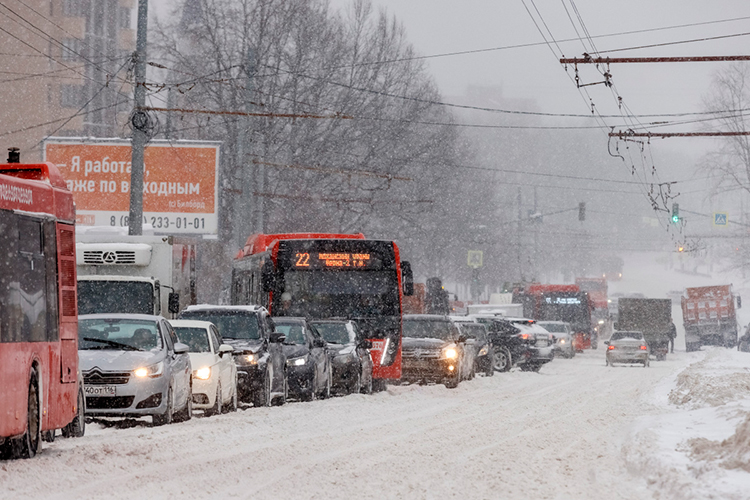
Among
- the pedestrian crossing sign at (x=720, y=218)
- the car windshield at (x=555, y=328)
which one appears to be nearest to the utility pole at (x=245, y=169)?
the car windshield at (x=555, y=328)

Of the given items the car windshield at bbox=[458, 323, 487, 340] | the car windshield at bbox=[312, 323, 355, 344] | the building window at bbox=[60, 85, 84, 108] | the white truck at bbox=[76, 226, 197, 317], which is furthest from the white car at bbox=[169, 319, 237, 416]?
the building window at bbox=[60, 85, 84, 108]

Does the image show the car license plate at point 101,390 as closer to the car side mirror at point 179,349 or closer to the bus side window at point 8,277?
the car side mirror at point 179,349

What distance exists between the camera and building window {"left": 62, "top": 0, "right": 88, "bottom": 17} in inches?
Answer: 3000

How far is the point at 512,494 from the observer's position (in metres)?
9.01

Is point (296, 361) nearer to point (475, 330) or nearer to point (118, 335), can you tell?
point (118, 335)

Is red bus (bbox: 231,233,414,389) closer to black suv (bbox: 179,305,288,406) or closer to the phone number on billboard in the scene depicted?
black suv (bbox: 179,305,288,406)

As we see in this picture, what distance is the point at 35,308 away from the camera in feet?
35.7

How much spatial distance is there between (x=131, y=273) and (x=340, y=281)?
14.0 ft

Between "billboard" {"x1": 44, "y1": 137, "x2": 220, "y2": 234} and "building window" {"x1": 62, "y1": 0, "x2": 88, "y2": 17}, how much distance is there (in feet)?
127

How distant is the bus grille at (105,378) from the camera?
15.0 m

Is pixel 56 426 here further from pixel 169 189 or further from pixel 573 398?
pixel 169 189

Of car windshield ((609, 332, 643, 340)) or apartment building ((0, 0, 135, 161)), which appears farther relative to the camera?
apartment building ((0, 0, 135, 161))

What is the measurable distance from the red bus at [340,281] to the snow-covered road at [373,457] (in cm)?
656

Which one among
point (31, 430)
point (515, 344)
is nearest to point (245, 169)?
point (515, 344)
